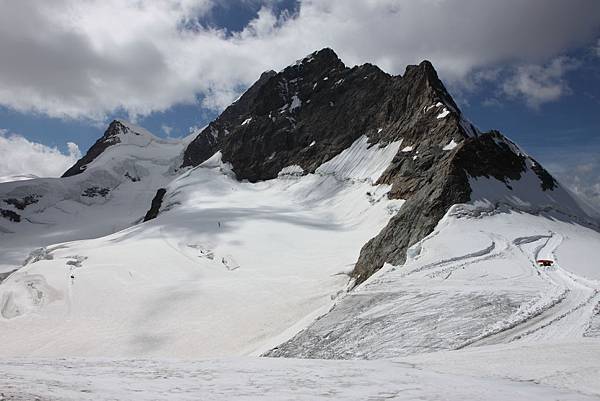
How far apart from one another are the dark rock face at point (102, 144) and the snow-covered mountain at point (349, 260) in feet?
306

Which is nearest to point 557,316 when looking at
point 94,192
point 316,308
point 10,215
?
point 316,308

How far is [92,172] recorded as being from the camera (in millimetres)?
137000

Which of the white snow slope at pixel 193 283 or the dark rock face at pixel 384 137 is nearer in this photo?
the white snow slope at pixel 193 283

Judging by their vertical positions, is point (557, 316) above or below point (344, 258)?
below

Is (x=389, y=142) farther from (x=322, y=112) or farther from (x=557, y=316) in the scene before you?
(x=557, y=316)

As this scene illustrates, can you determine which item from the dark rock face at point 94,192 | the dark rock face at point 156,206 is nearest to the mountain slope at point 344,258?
the dark rock face at point 156,206

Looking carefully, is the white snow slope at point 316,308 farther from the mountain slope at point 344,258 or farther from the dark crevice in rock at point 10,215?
the dark crevice in rock at point 10,215

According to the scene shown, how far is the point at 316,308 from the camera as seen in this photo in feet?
86.5

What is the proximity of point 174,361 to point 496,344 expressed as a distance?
863 centimetres

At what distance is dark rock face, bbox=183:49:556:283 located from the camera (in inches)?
1072

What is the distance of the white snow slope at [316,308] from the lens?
8.38m

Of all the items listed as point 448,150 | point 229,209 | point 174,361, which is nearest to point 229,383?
point 174,361

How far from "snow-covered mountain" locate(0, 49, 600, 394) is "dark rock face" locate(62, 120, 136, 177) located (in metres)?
93.3

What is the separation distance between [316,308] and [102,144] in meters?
172
